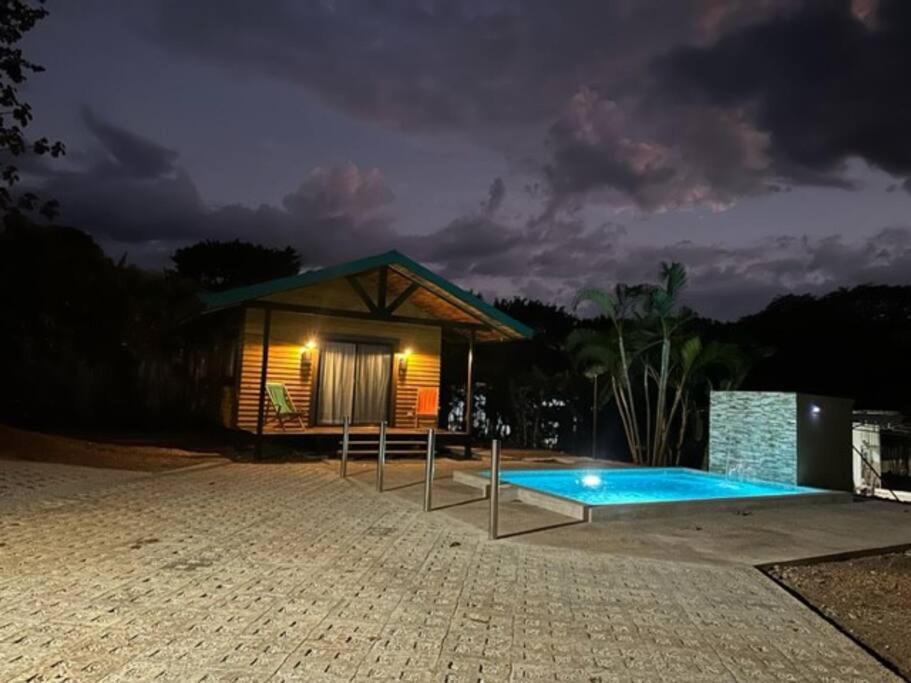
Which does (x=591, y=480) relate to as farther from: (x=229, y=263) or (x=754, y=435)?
(x=229, y=263)

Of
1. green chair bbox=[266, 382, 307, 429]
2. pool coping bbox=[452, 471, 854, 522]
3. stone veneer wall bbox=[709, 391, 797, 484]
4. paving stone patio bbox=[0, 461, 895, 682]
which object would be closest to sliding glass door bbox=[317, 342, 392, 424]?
green chair bbox=[266, 382, 307, 429]

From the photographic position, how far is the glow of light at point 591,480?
10.3 meters

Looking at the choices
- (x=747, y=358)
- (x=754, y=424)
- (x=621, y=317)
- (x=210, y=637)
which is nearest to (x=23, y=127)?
(x=210, y=637)

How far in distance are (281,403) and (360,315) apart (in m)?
2.45

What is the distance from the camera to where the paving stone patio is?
9.55ft

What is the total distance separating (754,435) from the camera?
10.6 meters

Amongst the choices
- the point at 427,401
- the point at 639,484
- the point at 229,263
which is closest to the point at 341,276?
the point at 427,401

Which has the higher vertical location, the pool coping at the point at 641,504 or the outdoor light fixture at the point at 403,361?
the outdoor light fixture at the point at 403,361

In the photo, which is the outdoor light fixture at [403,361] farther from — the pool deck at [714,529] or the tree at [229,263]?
the tree at [229,263]

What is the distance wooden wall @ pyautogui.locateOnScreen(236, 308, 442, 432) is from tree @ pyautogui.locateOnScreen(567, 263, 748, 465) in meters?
3.60

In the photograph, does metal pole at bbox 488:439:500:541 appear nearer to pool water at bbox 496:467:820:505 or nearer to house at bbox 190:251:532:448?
pool water at bbox 496:467:820:505

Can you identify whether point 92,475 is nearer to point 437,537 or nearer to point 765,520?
point 437,537

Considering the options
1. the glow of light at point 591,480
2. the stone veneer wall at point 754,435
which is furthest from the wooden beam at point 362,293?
the stone veneer wall at point 754,435

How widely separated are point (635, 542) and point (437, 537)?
6.07 ft
